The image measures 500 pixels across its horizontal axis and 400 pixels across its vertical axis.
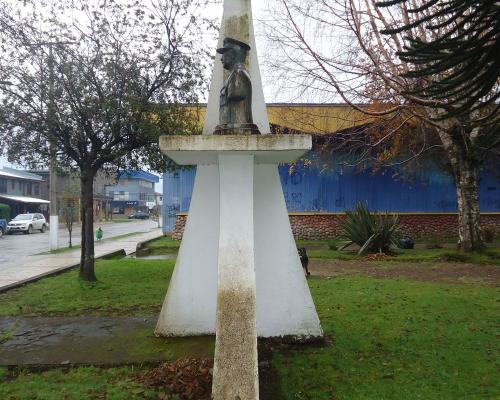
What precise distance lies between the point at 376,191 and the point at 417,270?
23.9 feet

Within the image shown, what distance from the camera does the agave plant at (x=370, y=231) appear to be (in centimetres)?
1317

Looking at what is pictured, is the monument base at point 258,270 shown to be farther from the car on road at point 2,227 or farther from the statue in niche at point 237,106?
the car on road at point 2,227

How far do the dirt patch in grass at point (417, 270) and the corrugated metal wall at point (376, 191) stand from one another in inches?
218

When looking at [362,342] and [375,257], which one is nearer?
[362,342]

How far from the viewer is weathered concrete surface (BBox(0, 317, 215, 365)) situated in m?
4.55

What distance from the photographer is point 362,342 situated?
516 cm

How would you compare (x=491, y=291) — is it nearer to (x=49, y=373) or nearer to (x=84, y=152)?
(x=49, y=373)

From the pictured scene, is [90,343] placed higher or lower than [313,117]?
lower

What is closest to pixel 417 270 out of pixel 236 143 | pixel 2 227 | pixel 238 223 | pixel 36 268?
pixel 238 223

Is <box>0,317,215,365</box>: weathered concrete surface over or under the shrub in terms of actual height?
under

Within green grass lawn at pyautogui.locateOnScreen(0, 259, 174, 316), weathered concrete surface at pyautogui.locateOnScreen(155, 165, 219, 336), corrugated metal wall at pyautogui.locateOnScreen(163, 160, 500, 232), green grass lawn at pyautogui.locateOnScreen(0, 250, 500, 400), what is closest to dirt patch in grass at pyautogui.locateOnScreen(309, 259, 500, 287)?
green grass lawn at pyautogui.locateOnScreen(0, 250, 500, 400)

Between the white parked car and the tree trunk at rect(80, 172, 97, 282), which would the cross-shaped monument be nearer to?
the tree trunk at rect(80, 172, 97, 282)

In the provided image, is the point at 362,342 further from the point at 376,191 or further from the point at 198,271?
the point at 376,191

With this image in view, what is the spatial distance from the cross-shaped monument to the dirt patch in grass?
16.6 feet
